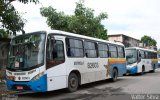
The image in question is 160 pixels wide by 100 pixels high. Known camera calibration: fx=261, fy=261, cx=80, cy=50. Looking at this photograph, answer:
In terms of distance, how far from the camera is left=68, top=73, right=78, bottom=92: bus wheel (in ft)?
38.9

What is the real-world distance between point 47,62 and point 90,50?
411 centimetres

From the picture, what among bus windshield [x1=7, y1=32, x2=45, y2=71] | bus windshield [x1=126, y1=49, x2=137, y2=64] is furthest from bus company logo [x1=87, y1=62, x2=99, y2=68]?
bus windshield [x1=126, y1=49, x2=137, y2=64]

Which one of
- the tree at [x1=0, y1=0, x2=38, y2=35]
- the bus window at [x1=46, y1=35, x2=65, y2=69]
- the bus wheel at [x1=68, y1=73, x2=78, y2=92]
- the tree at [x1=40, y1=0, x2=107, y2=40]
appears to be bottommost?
the bus wheel at [x1=68, y1=73, x2=78, y2=92]

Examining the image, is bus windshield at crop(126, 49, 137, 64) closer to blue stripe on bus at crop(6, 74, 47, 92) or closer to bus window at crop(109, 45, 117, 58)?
bus window at crop(109, 45, 117, 58)

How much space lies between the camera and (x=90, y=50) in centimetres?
1396

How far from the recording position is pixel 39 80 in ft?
33.1

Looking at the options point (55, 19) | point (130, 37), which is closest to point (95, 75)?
point (55, 19)

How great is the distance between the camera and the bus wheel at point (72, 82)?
11.9 metres

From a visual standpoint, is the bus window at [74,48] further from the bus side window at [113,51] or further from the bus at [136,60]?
the bus at [136,60]

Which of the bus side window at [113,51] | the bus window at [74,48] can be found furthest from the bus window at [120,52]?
→ the bus window at [74,48]

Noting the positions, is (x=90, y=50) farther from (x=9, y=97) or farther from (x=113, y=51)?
(x=9, y=97)

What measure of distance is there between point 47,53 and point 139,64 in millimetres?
14523

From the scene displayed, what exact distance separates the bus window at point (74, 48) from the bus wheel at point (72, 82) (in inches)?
38.2

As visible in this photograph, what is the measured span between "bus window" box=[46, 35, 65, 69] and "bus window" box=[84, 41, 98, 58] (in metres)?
2.46
